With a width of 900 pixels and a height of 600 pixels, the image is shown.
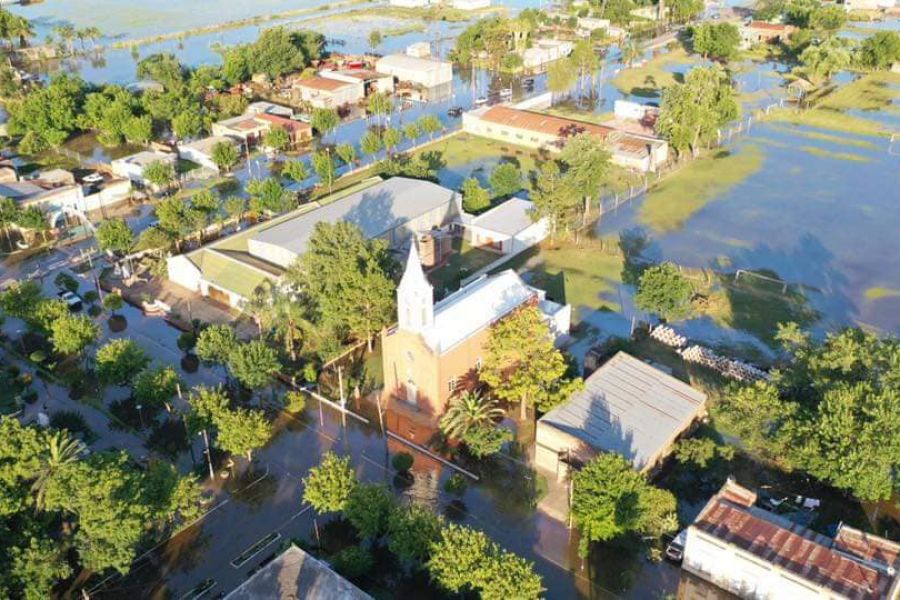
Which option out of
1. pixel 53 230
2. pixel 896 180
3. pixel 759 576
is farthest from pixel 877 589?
pixel 53 230

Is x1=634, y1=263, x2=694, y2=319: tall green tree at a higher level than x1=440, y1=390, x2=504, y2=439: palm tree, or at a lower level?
higher

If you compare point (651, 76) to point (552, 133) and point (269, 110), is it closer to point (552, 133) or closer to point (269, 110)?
point (552, 133)

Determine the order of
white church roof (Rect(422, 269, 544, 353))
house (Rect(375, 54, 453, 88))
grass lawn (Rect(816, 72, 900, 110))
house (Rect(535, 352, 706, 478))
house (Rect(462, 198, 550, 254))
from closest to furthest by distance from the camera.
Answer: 1. house (Rect(535, 352, 706, 478))
2. white church roof (Rect(422, 269, 544, 353))
3. house (Rect(462, 198, 550, 254))
4. grass lawn (Rect(816, 72, 900, 110))
5. house (Rect(375, 54, 453, 88))

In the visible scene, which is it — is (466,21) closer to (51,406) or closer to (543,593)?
(51,406)

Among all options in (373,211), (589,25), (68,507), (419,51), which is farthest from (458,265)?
(589,25)

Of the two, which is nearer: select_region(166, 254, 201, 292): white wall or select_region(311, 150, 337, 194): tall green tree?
select_region(166, 254, 201, 292): white wall

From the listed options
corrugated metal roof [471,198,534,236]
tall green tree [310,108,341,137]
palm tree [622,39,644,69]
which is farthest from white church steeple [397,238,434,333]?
palm tree [622,39,644,69]

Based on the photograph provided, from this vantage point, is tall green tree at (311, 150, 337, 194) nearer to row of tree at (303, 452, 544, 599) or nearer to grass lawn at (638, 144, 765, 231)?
grass lawn at (638, 144, 765, 231)

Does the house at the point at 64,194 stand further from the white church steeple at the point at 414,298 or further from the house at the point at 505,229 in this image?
the white church steeple at the point at 414,298
